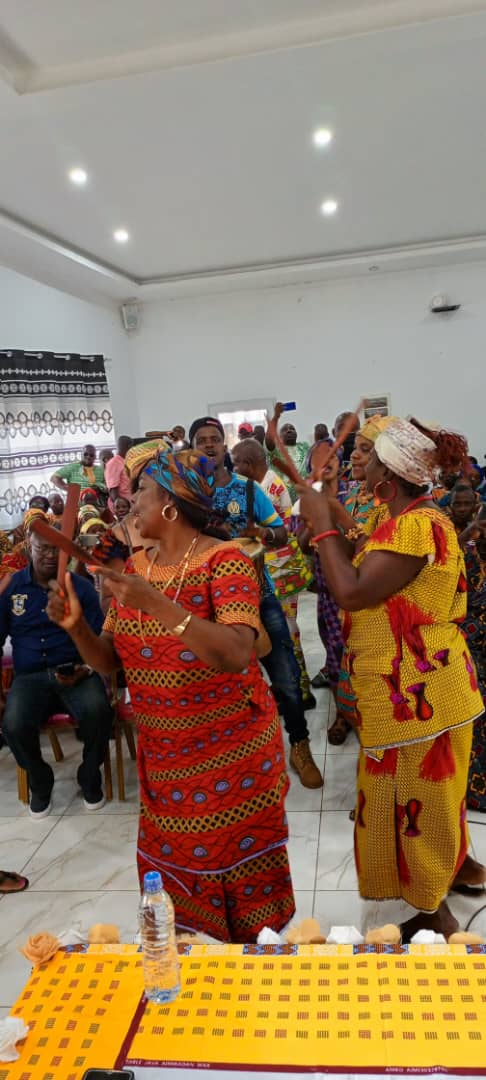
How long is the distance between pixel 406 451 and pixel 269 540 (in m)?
1.34

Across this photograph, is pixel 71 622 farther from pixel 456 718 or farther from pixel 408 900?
pixel 408 900

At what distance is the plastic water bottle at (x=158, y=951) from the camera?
3.74ft

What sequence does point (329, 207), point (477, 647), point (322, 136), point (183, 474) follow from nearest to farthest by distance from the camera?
point (183, 474), point (477, 647), point (322, 136), point (329, 207)

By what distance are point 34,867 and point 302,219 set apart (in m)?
6.31

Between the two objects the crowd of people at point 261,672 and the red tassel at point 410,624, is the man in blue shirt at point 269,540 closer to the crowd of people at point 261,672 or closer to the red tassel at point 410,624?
the crowd of people at point 261,672

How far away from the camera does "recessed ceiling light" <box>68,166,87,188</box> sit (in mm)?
5234

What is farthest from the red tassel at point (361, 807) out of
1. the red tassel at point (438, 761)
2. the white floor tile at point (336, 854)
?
the white floor tile at point (336, 854)

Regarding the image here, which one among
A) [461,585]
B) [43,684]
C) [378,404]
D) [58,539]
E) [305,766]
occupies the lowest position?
[305,766]

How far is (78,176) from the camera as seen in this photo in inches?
211

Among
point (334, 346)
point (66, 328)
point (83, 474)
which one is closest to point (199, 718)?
point (83, 474)

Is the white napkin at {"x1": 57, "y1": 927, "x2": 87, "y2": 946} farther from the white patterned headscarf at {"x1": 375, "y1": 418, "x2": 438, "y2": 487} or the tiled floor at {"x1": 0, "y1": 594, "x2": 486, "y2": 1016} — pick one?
the white patterned headscarf at {"x1": 375, "y1": 418, "x2": 438, "y2": 487}

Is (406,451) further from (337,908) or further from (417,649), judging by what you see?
(337,908)

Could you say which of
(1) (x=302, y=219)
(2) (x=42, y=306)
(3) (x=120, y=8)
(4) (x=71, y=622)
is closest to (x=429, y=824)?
(4) (x=71, y=622)

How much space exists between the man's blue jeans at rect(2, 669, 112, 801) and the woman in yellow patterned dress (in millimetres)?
1576
